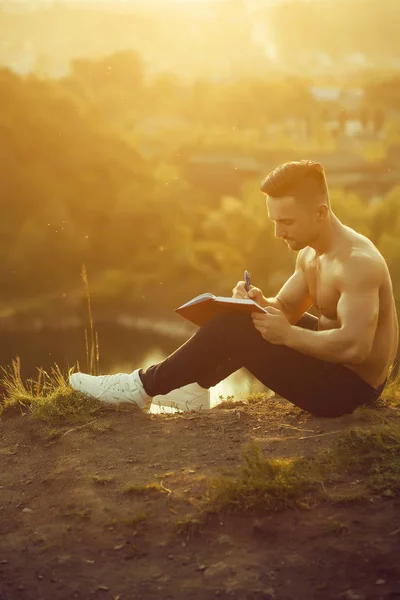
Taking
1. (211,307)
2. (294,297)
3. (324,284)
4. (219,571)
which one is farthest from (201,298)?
(219,571)

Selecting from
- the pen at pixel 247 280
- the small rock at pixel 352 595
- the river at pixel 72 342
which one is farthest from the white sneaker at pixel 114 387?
the river at pixel 72 342

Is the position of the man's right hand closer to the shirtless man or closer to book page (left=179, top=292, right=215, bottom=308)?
the shirtless man

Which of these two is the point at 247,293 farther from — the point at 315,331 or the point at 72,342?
the point at 72,342

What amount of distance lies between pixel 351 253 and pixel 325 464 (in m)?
1.03

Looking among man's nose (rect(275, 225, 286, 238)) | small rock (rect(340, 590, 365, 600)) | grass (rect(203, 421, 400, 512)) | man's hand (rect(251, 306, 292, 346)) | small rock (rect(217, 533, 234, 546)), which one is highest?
man's nose (rect(275, 225, 286, 238))

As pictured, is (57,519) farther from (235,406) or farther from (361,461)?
(235,406)

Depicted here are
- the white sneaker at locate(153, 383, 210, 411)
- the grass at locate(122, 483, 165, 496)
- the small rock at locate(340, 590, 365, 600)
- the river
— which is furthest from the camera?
the river

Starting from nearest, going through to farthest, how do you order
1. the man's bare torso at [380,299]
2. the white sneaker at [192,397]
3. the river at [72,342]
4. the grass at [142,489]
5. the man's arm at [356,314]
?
the grass at [142,489], the man's arm at [356,314], the man's bare torso at [380,299], the white sneaker at [192,397], the river at [72,342]

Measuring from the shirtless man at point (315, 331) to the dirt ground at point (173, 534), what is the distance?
237 millimetres

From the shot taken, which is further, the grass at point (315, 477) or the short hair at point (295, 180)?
the short hair at point (295, 180)

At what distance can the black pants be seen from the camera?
3.70 metres

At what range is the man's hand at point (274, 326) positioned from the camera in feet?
11.9

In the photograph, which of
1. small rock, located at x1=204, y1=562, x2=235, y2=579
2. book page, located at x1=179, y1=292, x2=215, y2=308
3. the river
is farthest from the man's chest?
the river

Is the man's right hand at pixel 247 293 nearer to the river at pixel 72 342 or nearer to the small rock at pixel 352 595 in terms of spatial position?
the small rock at pixel 352 595
